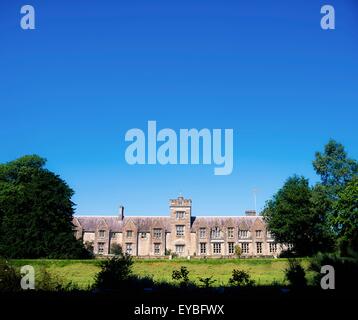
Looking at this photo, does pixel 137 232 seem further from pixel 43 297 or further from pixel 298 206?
pixel 43 297

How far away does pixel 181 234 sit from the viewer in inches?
2586

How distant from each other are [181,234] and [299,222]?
22.1 meters

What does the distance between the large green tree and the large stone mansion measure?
21430mm

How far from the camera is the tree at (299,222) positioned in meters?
48.8

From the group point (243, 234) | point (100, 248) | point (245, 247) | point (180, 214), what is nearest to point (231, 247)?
point (245, 247)

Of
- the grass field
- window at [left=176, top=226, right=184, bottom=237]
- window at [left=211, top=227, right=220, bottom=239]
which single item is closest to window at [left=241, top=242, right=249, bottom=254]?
window at [left=211, top=227, right=220, bottom=239]

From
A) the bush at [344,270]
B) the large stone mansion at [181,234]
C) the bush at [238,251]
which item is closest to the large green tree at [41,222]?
the large stone mansion at [181,234]

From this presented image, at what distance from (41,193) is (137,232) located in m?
26.3

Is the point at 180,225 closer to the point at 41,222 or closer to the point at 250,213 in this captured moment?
the point at 250,213

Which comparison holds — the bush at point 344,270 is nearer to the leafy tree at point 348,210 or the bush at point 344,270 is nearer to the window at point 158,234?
the leafy tree at point 348,210

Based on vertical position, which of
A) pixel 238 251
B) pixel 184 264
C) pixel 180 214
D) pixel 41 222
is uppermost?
pixel 180 214

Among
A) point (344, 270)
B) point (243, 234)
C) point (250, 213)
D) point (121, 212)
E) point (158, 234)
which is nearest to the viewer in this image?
point (344, 270)

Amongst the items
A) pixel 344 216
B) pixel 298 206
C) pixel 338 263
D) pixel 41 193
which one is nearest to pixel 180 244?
pixel 298 206

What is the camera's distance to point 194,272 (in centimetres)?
3341
